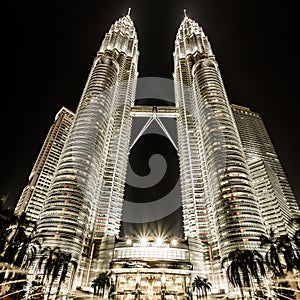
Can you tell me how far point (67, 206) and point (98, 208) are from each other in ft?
103

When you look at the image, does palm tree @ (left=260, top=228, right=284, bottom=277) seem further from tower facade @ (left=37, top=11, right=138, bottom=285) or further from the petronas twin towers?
tower facade @ (left=37, top=11, right=138, bottom=285)

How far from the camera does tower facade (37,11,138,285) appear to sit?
13112 cm

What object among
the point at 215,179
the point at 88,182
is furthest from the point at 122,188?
the point at 215,179

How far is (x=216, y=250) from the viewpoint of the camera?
5679 inches

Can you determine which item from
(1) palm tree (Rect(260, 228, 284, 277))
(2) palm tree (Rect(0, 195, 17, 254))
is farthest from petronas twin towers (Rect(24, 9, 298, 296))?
(2) palm tree (Rect(0, 195, 17, 254))

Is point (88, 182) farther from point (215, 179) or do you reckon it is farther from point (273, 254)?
point (273, 254)

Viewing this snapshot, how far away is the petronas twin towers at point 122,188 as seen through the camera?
13125 cm

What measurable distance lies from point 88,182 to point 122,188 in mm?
33455

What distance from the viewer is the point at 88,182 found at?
151375mm

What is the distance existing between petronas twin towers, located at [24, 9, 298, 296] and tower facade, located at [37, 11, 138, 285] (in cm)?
47

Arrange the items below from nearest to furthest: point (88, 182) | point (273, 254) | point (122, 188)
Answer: point (273, 254) < point (88, 182) < point (122, 188)

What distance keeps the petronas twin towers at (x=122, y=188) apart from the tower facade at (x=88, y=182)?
469 mm

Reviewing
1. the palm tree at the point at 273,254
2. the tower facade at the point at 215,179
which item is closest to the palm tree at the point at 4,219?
the palm tree at the point at 273,254

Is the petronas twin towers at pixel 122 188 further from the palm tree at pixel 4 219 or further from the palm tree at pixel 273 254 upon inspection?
the palm tree at pixel 4 219
